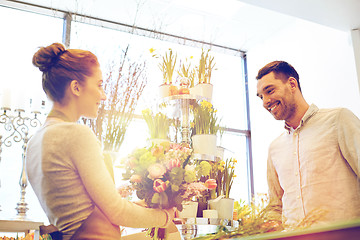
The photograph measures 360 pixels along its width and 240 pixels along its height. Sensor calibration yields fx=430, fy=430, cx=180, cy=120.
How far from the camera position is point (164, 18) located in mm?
6172

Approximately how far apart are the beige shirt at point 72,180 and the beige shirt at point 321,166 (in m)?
1.05

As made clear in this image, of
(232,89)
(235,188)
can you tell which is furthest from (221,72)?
(235,188)

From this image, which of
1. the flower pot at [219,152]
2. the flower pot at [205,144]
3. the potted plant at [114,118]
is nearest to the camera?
the potted plant at [114,118]

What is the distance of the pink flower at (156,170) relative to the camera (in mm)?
1521

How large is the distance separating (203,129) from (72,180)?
1160 millimetres

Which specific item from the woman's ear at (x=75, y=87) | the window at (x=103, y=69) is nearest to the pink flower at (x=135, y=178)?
the woman's ear at (x=75, y=87)

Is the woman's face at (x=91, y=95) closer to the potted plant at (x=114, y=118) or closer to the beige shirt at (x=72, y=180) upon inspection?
the beige shirt at (x=72, y=180)

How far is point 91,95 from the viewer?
4.90 ft

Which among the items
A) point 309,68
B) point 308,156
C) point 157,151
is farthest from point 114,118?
point 309,68

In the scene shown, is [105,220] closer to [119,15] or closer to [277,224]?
[277,224]

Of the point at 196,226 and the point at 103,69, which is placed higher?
the point at 103,69

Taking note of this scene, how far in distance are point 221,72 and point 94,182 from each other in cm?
595

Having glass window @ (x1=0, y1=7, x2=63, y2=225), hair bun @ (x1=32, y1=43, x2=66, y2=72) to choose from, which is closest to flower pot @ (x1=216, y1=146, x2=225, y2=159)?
hair bun @ (x1=32, y1=43, x2=66, y2=72)

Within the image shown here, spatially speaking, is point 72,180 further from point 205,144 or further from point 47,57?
point 205,144
